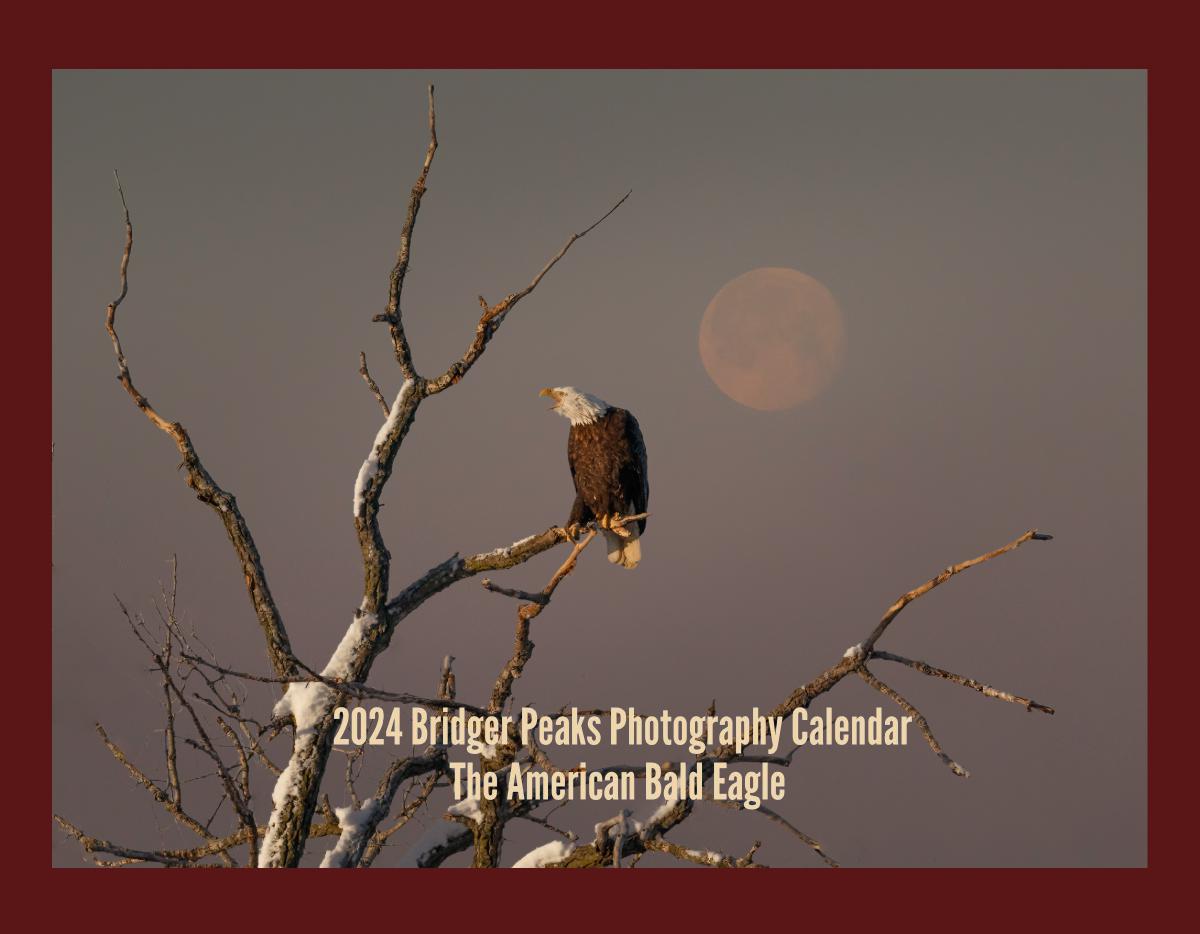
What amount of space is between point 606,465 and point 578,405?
46 cm

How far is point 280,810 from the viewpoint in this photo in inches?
200

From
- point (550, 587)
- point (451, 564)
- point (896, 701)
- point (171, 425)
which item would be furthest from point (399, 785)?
point (896, 701)

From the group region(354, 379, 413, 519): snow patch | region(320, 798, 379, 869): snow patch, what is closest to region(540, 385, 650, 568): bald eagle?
region(354, 379, 413, 519): snow patch

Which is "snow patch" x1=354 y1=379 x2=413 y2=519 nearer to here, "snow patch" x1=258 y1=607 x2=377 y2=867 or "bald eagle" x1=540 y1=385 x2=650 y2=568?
"snow patch" x1=258 y1=607 x2=377 y2=867

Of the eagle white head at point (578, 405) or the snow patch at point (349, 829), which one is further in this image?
the eagle white head at point (578, 405)

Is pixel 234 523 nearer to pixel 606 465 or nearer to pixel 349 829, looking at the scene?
pixel 349 829

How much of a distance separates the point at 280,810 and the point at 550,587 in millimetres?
1667

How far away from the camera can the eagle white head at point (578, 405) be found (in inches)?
293

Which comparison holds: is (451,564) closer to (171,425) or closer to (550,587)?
(550,587)

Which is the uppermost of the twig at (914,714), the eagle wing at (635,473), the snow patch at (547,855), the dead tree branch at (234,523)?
the eagle wing at (635,473)

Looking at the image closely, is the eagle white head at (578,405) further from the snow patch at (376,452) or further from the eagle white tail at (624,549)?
the snow patch at (376,452)

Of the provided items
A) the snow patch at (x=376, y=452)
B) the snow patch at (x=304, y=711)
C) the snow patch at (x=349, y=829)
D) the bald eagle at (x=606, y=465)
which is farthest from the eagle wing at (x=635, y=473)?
the snow patch at (x=349, y=829)

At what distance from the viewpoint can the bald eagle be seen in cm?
729

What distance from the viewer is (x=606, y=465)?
23.9 feet
